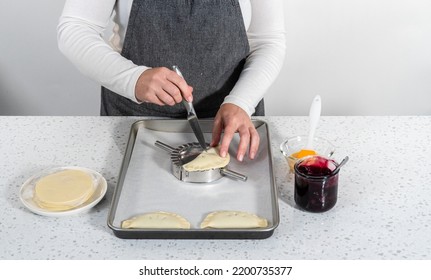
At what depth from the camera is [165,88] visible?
1.38 m

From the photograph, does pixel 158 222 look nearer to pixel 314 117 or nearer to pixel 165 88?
pixel 165 88

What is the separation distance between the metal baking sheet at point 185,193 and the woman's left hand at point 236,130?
1.3 inches

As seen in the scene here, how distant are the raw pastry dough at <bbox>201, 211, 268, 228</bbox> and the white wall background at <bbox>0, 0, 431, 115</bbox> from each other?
5.03ft

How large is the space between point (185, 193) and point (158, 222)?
0.43ft

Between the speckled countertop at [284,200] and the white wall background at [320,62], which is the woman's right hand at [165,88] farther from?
the white wall background at [320,62]

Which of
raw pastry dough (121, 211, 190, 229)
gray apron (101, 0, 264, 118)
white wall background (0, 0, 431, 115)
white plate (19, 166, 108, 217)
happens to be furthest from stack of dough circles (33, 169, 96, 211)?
white wall background (0, 0, 431, 115)

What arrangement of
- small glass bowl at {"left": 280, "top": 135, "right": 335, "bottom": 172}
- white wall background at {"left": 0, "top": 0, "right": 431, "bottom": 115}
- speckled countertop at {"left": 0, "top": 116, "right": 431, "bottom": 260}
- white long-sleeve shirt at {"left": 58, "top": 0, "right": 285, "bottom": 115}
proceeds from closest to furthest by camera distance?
speckled countertop at {"left": 0, "top": 116, "right": 431, "bottom": 260}
small glass bowl at {"left": 280, "top": 135, "right": 335, "bottom": 172}
white long-sleeve shirt at {"left": 58, "top": 0, "right": 285, "bottom": 115}
white wall background at {"left": 0, "top": 0, "right": 431, "bottom": 115}

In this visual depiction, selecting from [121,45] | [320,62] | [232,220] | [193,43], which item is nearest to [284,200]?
[232,220]

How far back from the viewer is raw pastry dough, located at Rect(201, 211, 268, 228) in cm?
115

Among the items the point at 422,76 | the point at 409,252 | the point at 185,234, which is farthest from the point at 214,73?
the point at 422,76

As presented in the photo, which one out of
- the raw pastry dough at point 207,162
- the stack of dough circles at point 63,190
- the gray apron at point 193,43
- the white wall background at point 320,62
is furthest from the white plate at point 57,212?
the white wall background at point 320,62

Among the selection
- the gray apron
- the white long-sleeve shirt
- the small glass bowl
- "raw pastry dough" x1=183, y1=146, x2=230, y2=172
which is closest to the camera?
"raw pastry dough" x1=183, y1=146, x2=230, y2=172

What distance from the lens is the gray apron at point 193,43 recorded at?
5.42 ft

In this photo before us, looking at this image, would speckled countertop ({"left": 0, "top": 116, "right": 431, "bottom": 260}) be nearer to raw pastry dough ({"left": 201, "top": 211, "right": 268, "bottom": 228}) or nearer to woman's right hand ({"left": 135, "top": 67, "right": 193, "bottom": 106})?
raw pastry dough ({"left": 201, "top": 211, "right": 268, "bottom": 228})
